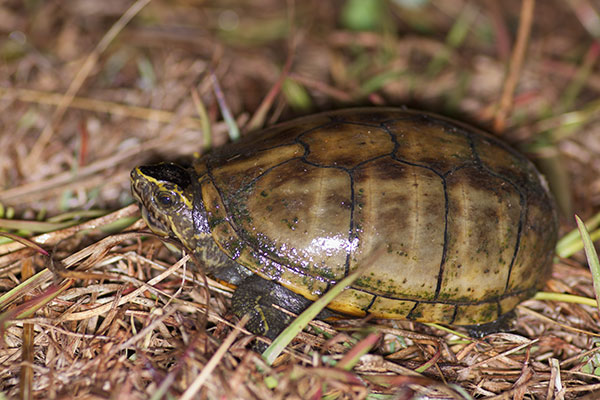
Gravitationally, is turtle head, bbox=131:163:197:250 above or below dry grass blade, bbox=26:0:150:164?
below

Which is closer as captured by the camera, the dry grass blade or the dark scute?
the dark scute

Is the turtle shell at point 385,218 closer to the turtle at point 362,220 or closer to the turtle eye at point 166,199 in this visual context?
the turtle at point 362,220

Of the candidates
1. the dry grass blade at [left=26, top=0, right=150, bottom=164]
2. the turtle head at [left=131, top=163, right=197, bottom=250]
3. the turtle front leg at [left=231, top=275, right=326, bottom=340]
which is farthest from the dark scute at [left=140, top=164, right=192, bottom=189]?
the dry grass blade at [left=26, top=0, right=150, bottom=164]

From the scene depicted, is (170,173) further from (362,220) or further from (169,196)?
(362,220)

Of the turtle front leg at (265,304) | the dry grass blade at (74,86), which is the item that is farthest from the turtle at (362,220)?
the dry grass blade at (74,86)

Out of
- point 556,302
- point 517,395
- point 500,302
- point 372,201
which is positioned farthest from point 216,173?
point 556,302

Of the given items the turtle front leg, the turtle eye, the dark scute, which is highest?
the dark scute

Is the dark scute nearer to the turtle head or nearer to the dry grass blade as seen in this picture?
the turtle head

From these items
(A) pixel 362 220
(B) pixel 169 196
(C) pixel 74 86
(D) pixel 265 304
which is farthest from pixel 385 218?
(C) pixel 74 86
